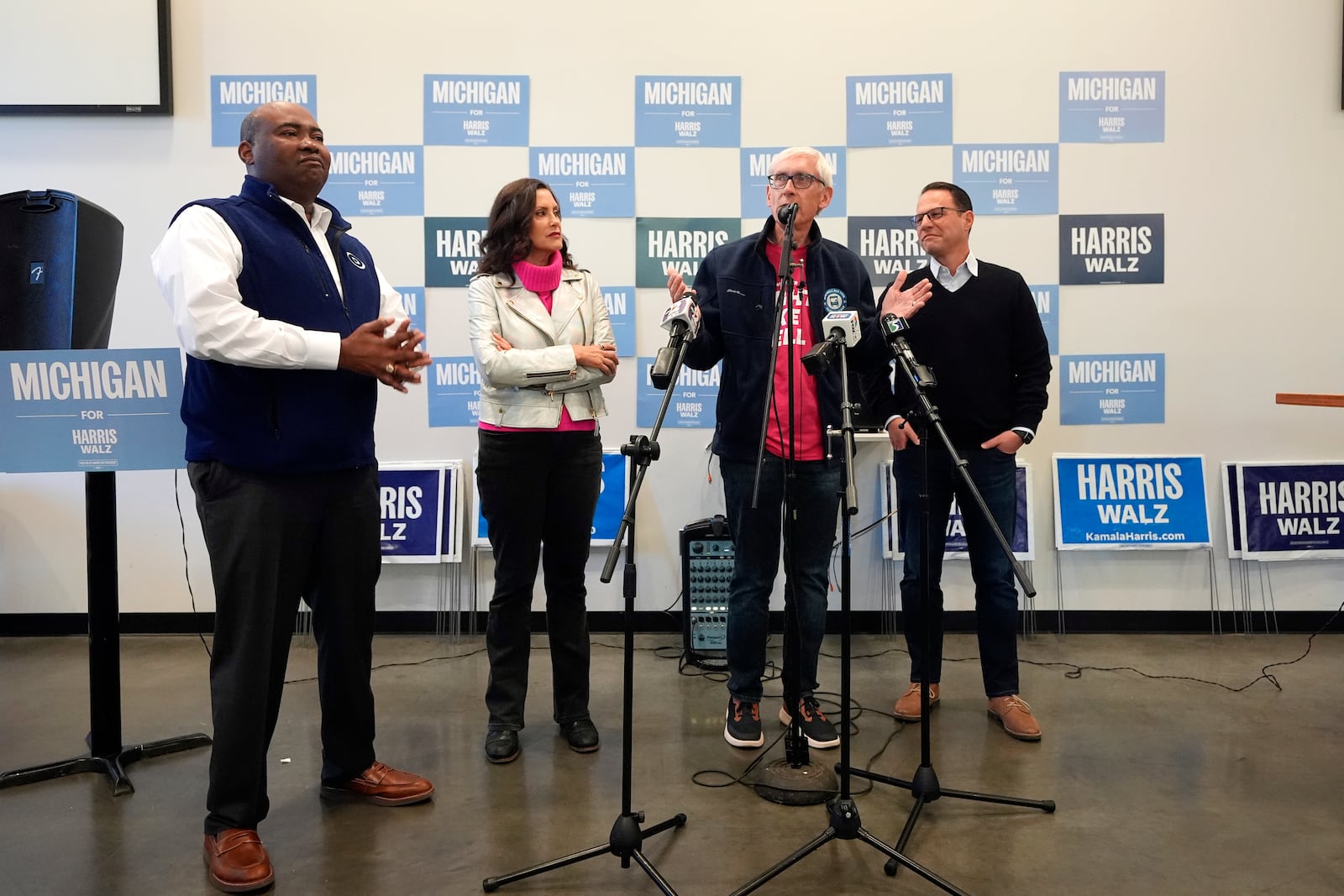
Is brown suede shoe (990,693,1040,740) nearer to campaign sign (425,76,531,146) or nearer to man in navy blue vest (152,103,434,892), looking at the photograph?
man in navy blue vest (152,103,434,892)

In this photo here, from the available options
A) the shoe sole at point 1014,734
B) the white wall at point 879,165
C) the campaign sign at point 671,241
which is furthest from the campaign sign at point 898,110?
the shoe sole at point 1014,734

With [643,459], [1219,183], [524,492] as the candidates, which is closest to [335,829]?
[524,492]

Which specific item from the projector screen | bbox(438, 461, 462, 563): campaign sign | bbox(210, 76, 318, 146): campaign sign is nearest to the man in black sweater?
bbox(438, 461, 462, 563): campaign sign

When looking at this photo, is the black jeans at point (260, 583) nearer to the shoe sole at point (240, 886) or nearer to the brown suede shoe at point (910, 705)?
the shoe sole at point (240, 886)

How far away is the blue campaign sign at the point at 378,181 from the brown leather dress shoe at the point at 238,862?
3049 mm

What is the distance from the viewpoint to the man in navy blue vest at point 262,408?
222 cm

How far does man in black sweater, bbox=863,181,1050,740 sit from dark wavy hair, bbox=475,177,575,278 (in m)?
1.33

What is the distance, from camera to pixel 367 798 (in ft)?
8.86

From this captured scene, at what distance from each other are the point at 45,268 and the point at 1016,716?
3322 mm

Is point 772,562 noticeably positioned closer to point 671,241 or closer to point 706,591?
point 706,591

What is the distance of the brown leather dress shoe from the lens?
2.20 m

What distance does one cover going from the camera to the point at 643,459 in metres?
2.10

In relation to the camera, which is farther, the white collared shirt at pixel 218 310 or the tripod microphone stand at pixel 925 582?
the tripod microphone stand at pixel 925 582

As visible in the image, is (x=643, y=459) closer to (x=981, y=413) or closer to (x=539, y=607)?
(x=981, y=413)
